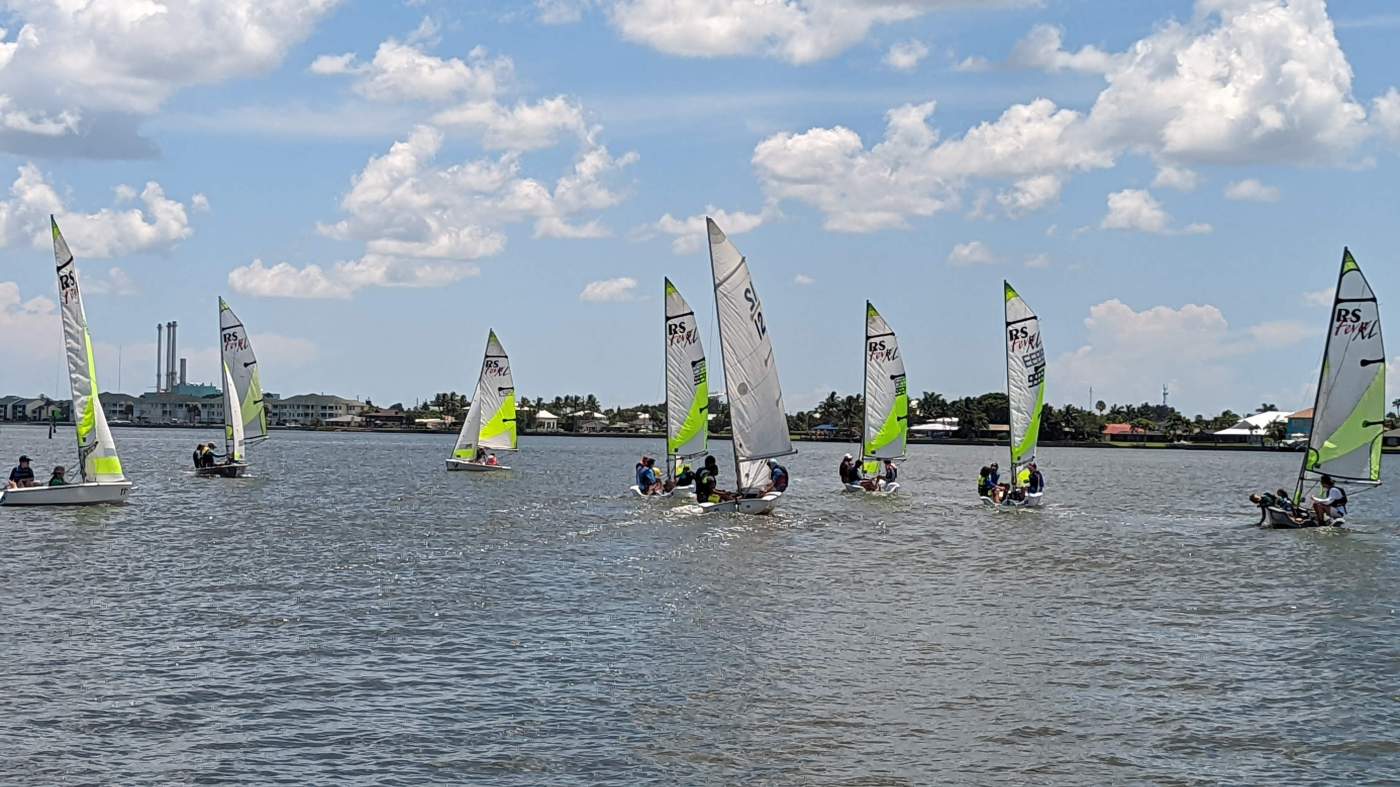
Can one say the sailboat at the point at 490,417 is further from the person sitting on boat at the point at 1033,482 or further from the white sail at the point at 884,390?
the person sitting on boat at the point at 1033,482

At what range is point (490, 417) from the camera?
69500 mm

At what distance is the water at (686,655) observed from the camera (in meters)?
15.1

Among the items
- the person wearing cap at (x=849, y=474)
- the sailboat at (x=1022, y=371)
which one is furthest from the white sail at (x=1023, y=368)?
the person wearing cap at (x=849, y=474)

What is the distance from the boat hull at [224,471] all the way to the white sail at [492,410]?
412 inches

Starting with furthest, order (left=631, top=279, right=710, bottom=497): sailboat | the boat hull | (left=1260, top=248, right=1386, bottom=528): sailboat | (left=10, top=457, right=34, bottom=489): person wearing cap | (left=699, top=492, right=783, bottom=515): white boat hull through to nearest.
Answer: the boat hull
(left=631, top=279, right=710, bottom=497): sailboat
(left=10, top=457, right=34, bottom=489): person wearing cap
(left=699, top=492, right=783, bottom=515): white boat hull
(left=1260, top=248, right=1386, bottom=528): sailboat

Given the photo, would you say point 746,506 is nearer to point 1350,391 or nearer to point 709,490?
point 709,490

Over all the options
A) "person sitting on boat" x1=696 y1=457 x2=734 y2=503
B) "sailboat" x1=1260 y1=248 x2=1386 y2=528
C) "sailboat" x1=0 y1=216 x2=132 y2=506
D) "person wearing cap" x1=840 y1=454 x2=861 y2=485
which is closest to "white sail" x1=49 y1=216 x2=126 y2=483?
"sailboat" x1=0 y1=216 x2=132 y2=506

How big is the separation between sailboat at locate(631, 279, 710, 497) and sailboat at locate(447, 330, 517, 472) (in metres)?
20.8

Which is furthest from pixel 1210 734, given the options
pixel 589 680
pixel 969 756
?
pixel 589 680

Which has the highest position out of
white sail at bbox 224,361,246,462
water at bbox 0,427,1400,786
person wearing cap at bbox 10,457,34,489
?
white sail at bbox 224,361,246,462

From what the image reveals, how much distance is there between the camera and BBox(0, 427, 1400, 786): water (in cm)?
1515

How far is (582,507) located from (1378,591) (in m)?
25.7

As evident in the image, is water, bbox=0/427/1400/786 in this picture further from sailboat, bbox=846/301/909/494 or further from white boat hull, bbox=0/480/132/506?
sailboat, bbox=846/301/909/494

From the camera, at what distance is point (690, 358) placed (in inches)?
1889
